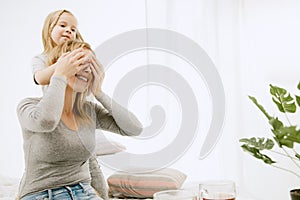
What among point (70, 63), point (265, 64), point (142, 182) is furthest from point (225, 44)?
point (70, 63)

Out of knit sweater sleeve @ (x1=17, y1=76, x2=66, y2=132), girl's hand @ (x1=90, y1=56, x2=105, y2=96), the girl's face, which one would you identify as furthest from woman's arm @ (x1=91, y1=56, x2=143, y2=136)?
the girl's face

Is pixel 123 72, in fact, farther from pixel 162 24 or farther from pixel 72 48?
pixel 162 24

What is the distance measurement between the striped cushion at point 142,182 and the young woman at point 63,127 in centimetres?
41

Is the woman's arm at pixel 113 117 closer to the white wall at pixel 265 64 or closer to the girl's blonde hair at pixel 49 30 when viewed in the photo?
the girl's blonde hair at pixel 49 30

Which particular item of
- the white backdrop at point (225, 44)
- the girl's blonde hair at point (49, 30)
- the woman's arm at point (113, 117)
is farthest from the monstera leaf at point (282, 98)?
the white backdrop at point (225, 44)

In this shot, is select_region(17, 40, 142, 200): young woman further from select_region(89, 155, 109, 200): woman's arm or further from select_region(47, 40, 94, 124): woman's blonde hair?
select_region(89, 155, 109, 200): woman's arm

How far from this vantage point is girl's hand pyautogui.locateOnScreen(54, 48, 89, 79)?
3.98 ft

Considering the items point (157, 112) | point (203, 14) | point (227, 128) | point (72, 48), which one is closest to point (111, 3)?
point (203, 14)

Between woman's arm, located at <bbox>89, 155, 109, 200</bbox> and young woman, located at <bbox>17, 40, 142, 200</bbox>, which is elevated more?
young woman, located at <bbox>17, 40, 142, 200</bbox>

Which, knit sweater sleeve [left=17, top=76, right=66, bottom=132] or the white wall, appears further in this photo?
the white wall

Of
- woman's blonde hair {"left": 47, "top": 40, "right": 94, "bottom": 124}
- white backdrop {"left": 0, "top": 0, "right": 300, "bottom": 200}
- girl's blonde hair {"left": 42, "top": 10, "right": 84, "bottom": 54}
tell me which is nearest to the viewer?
woman's blonde hair {"left": 47, "top": 40, "right": 94, "bottom": 124}

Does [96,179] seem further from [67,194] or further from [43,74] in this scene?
[43,74]

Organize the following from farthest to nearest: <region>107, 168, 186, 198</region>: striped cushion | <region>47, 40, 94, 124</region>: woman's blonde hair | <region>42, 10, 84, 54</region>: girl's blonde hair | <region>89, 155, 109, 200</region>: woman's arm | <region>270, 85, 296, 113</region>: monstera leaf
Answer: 1. <region>107, 168, 186, 198</region>: striped cushion
2. <region>89, 155, 109, 200</region>: woman's arm
3. <region>42, 10, 84, 54</region>: girl's blonde hair
4. <region>47, 40, 94, 124</region>: woman's blonde hair
5. <region>270, 85, 296, 113</region>: monstera leaf

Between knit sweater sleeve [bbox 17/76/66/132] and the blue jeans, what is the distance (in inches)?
7.2
